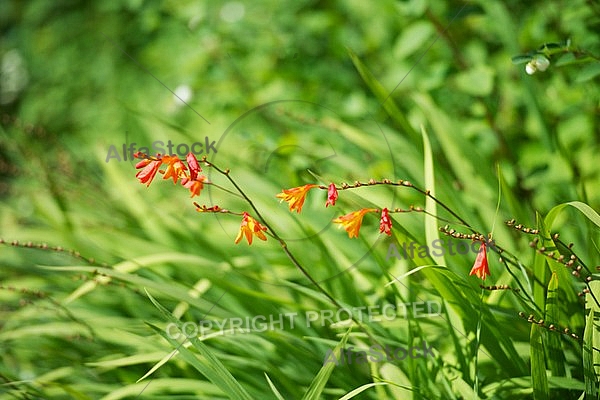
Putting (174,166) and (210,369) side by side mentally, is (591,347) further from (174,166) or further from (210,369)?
(174,166)

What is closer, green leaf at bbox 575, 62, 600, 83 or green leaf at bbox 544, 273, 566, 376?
green leaf at bbox 544, 273, 566, 376

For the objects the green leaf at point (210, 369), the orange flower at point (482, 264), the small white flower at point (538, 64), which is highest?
the small white flower at point (538, 64)

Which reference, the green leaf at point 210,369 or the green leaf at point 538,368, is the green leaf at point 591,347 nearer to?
the green leaf at point 538,368

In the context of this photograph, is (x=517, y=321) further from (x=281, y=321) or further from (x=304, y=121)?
(x=304, y=121)

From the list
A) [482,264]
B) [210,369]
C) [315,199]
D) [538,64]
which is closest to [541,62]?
[538,64]

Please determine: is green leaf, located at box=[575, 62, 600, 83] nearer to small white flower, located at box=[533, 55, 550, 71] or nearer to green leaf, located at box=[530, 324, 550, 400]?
small white flower, located at box=[533, 55, 550, 71]

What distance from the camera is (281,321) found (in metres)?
1.64

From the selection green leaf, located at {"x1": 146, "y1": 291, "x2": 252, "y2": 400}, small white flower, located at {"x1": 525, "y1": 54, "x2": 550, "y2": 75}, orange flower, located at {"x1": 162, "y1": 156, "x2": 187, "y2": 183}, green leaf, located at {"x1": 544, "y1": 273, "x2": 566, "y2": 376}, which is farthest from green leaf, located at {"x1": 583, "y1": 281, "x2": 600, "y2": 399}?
orange flower, located at {"x1": 162, "y1": 156, "x2": 187, "y2": 183}

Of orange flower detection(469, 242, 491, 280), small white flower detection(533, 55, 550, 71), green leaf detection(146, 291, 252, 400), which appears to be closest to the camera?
orange flower detection(469, 242, 491, 280)

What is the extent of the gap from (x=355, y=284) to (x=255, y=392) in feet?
1.37

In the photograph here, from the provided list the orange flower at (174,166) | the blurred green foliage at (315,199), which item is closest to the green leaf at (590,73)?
the blurred green foliage at (315,199)

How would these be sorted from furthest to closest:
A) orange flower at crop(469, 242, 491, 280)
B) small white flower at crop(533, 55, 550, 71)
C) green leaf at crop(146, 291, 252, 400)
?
small white flower at crop(533, 55, 550, 71), green leaf at crop(146, 291, 252, 400), orange flower at crop(469, 242, 491, 280)

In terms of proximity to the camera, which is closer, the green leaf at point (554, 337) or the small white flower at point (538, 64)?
the green leaf at point (554, 337)

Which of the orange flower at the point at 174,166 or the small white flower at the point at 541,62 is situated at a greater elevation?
the small white flower at the point at 541,62
